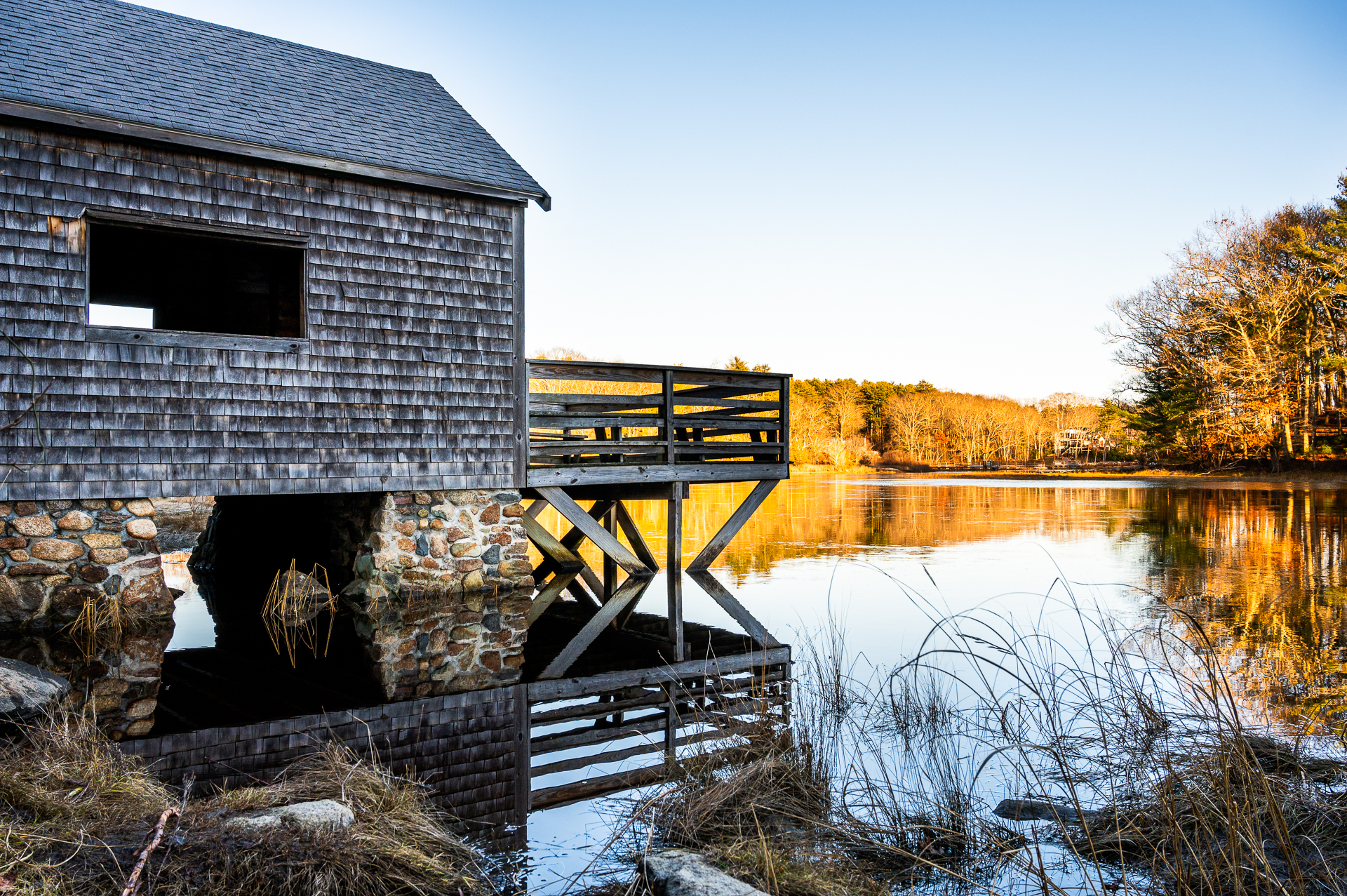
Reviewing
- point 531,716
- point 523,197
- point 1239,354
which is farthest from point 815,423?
point 531,716

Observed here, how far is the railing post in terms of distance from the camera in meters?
9.56

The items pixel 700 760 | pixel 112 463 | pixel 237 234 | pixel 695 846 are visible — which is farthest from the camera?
pixel 237 234

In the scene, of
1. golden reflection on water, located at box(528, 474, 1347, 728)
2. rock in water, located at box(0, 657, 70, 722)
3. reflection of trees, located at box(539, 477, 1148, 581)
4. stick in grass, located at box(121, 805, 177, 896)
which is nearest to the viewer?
stick in grass, located at box(121, 805, 177, 896)

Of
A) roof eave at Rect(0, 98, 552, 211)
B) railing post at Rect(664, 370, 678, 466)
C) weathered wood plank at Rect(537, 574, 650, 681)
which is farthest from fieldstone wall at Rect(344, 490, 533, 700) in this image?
roof eave at Rect(0, 98, 552, 211)

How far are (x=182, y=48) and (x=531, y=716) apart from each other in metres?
8.13

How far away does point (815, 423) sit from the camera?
51.8 meters

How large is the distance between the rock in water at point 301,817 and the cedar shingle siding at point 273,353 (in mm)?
5567

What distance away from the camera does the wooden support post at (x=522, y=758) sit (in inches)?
168

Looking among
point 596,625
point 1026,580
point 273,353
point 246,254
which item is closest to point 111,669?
point 273,353

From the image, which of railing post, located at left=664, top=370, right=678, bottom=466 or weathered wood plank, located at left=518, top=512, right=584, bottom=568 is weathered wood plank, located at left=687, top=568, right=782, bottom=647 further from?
weathered wood plank, located at left=518, top=512, right=584, bottom=568

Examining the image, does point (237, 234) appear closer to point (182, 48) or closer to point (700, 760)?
point (182, 48)

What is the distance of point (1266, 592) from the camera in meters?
9.90

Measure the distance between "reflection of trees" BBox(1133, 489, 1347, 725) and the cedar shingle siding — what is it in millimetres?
6701

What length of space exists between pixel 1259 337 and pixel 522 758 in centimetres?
3555
